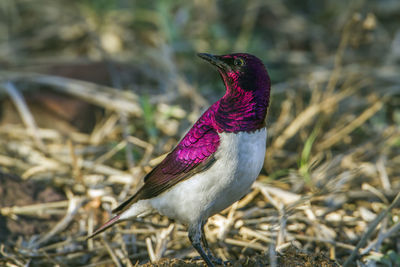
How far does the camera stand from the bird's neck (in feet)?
8.55

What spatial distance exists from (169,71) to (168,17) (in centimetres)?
73

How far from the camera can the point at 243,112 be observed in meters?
2.62

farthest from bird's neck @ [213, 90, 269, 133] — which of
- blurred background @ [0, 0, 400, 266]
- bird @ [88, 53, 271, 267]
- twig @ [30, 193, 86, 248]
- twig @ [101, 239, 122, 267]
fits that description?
twig @ [30, 193, 86, 248]

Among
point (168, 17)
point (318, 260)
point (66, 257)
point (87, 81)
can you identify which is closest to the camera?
point (318, 260)

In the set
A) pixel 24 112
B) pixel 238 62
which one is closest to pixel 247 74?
pixel 238 62

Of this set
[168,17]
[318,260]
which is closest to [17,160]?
[168,17]

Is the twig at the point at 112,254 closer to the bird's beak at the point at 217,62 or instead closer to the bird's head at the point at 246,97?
the bird's head at the point at 246,97

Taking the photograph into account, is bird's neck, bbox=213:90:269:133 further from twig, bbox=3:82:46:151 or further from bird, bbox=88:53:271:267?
twig, bbox=3:82:46:151

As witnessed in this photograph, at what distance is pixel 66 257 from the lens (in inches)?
128

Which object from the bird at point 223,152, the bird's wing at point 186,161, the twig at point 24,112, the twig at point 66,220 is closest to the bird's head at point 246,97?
the bird at point 223,152

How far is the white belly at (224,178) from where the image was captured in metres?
2.56

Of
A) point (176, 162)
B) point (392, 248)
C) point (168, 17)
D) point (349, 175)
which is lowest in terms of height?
point (392, 248)

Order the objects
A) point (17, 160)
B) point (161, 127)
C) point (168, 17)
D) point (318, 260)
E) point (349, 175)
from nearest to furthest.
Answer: point (318, 260)
point (349, 175)
point (17, 160)
point (161, 127)
point (168, 17)

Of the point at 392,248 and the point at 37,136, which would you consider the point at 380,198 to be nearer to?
the point at 392,248
